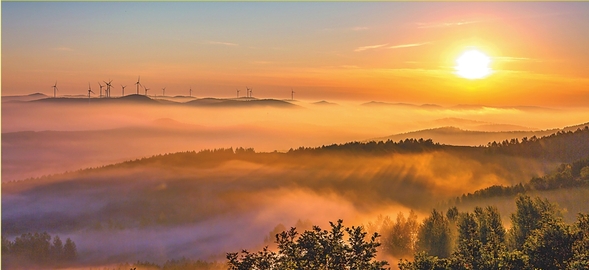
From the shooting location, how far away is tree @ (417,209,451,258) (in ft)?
226

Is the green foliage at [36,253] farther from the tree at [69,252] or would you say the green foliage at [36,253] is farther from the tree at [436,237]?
the tree at [436,237]

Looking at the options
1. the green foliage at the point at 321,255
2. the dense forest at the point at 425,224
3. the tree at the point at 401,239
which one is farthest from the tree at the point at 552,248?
the tree at the point at 401,239

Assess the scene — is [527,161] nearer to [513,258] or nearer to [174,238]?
[174,238]

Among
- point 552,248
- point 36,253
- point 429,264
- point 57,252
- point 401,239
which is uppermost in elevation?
point 552,248

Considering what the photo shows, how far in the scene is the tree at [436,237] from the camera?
69.0 m

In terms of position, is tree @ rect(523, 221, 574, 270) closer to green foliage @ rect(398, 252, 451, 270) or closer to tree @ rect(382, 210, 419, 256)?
green foliage @ rect(398, 252, 451, 270)

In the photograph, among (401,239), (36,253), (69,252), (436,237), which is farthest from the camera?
(69,252)

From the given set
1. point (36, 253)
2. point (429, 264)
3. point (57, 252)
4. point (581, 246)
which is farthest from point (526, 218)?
point (36, 253)

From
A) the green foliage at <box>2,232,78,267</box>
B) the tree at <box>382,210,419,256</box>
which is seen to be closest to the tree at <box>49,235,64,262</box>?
the green foliage at <box>2,232,78,267</box>

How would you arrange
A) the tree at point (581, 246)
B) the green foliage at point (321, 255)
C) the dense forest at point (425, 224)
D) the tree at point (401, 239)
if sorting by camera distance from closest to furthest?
the tree at point (581, 246), the green foliage at point (321, 255), the dense forest at point (425, 224), the tree at point (401, 239)

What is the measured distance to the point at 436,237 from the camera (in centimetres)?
6956

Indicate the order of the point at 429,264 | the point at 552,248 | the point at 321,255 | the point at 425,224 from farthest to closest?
the point at 425,224
the point at 552,248
the point at 321,255
the point at 429,264

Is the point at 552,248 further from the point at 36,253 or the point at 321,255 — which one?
the point at 36,253

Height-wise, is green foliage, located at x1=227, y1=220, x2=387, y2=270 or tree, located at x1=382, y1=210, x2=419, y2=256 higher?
green foliage, located at x1=227, y1=220, x2=387, y2=270
